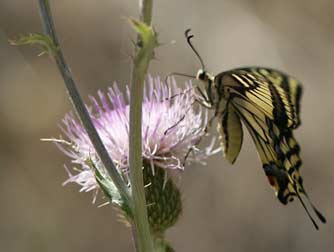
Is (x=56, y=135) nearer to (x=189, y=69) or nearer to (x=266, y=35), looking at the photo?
(x=189, y=69)

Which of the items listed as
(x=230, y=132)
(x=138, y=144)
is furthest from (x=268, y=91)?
(x=138, y=144)

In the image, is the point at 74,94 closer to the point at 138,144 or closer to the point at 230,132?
the point at 138,144

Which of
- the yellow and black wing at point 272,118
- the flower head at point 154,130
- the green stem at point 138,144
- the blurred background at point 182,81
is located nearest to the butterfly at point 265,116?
the yellow and black wing at point 272,118

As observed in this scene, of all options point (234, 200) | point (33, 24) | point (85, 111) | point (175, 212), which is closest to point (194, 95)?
point (175, 212)

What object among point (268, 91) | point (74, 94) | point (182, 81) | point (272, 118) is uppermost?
point (182, 81)

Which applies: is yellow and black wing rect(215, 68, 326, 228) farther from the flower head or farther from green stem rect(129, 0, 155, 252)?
green stem rect(129, 0, 155, 252)

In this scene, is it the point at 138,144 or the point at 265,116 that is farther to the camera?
the point at 265,116

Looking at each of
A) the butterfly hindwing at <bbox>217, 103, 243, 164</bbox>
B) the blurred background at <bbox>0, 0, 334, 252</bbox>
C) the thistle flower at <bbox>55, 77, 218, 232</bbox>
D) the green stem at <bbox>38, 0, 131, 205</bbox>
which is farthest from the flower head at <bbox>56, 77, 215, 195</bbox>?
the blurred background at <bbox>0, 0, 334, 252</bbox>
